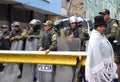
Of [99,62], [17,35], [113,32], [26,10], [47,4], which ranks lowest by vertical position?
[99,62]

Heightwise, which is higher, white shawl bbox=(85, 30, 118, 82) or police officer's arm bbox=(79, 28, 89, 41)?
police officer's arm bbox=(79, 28, 89, 41)

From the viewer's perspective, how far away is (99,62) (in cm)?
568

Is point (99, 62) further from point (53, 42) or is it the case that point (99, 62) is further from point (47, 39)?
point (47, 39)

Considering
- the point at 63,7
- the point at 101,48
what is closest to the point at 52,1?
the point at 63,7

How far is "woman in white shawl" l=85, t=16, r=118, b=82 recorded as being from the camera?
5660mm

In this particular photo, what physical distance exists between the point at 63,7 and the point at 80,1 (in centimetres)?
385

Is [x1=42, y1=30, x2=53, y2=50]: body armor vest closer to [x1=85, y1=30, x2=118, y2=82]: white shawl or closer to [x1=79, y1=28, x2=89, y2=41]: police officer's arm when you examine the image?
[x1=79, y1=28, x2=89, y2=41]: police officer's arm

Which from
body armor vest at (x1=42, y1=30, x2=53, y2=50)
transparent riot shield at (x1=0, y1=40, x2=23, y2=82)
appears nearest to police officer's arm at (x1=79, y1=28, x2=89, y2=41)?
body armor vest at (x1=42, y1=30, x2=53, y2=50)

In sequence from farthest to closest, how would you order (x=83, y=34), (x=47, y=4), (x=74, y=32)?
(x=47, y=4) → (x=74, y=32) → (x=83, y=34)

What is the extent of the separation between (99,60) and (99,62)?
1.2 inches

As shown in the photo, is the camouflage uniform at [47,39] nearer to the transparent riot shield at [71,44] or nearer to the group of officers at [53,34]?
the group of officers at [53,34]

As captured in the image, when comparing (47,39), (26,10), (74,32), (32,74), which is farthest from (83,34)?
(26,10)

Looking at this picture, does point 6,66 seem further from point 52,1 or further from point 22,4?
point 52,1

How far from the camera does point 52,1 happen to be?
25844 millimetres
